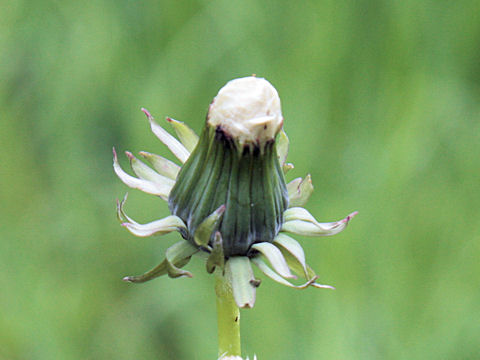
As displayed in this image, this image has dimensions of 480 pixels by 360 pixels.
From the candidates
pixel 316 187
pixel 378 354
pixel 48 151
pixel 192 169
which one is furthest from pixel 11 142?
pixel 192 169

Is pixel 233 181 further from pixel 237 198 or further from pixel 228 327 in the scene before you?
pixel 228 327

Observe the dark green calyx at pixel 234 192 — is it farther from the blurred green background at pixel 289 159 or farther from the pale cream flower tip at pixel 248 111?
the blurred green background at pixel 289 159

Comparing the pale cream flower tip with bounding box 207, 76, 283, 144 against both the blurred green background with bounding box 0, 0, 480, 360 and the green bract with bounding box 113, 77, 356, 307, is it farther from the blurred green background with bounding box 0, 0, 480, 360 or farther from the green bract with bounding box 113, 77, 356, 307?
the blurred green background with bounding box 0, 0, 480, 360

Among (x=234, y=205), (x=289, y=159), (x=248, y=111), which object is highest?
(x=248, y=111)

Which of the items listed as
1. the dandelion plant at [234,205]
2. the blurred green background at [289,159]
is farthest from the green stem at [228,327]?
the blurred green background at [289,159]

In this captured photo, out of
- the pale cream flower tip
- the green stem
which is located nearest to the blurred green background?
the green stem

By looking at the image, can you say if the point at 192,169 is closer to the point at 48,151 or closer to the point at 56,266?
the point at 56,266

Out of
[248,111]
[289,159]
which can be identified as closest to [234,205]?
[248,111]

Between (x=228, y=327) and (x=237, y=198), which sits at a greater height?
(x=237, y=198)

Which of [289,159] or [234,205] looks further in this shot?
[289,159]
